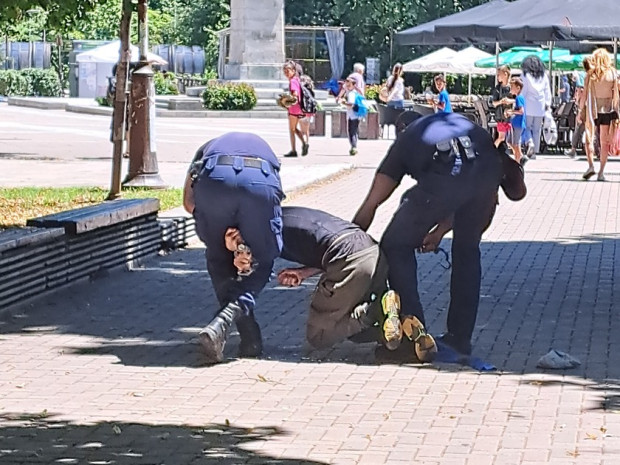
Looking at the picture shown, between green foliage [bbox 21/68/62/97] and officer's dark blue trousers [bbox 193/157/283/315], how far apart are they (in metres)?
51.4

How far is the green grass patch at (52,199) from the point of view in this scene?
13.4 metres

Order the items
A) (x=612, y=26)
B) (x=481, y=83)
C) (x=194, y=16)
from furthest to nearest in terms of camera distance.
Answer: (x=194, y=16) → (x=481, y=83) → (x=612, y=26)

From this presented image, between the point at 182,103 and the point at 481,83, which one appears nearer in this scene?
the point at 182,103

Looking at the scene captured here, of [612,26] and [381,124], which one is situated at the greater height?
[612,26]

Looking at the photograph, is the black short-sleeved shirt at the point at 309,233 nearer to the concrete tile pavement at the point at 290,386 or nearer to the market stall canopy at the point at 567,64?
the concrete tile pavement at the point at 290,386

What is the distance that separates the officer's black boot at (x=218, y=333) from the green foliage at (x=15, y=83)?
51.3 meters

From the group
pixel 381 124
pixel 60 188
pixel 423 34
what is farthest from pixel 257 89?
pixel 60 188

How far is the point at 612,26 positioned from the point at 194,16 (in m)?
53.8

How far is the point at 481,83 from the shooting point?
186 ft

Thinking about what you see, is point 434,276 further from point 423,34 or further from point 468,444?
point 423,34

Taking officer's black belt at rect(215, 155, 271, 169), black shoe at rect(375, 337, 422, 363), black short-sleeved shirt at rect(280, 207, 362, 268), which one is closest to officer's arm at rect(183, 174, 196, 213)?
officer's black belt at rect(215, 155, 271, 169)

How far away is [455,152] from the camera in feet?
24.5

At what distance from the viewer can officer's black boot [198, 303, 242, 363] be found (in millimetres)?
7531

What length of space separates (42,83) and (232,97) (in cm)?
2085
